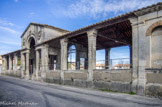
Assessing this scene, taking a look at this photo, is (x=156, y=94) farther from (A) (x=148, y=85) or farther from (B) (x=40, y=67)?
(B) (x=40, y=67)

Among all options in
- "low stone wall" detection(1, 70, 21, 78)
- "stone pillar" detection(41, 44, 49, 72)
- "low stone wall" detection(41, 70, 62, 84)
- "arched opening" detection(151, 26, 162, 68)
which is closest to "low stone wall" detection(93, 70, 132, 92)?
"arched opening" detection(151, 26, 162, 68)

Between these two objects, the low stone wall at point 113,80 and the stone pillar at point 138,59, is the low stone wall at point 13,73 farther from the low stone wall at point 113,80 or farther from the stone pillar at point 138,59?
the stone pillar at point 138,59

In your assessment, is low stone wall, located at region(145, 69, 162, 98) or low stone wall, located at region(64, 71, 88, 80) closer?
low stone wall, located at region(145, 69, 162, 98)

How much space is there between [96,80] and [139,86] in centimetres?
342

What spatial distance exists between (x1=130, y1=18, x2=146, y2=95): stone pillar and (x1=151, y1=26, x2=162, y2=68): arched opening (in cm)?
51

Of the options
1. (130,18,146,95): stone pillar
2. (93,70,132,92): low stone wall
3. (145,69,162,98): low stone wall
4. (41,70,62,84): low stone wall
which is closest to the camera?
(145,69,162,98): low stone wall

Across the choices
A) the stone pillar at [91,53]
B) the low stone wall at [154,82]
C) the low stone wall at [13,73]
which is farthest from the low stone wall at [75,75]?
the low stone wall at [13,73]

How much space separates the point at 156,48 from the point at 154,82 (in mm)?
2060

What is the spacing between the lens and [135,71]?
307 inches

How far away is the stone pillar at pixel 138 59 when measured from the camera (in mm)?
7465

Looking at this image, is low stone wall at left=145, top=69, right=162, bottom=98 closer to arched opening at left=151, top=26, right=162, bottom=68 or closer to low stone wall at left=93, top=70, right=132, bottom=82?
arched opening at left=151, top=26, right=162, bottom=68

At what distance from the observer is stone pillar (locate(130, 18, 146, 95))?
7465 millimetres

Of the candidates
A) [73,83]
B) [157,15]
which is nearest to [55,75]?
[73,83]

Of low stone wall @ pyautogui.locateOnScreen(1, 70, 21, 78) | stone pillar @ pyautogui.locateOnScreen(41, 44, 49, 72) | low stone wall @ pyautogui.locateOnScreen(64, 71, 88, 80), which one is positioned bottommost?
low stone wall @ pyautogui.locateOnScreen(1, 70, 21, 78)
